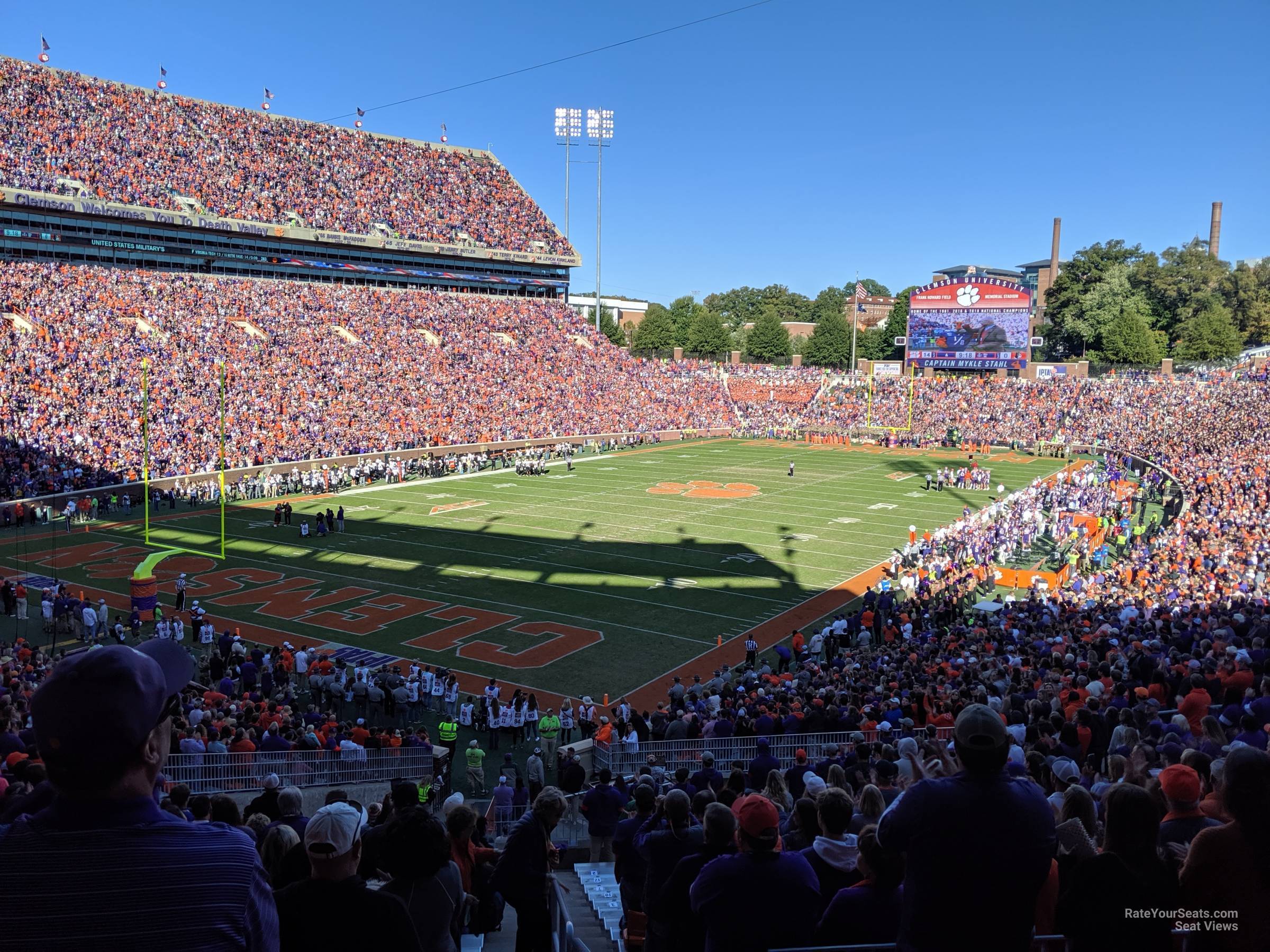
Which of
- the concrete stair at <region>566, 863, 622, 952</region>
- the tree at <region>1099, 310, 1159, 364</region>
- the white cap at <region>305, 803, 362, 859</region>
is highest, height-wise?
the tree at <region>1099, 310, 1159, 364</region>

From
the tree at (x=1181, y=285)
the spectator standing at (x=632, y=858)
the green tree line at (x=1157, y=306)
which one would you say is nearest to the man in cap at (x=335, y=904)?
the spectator standing at (x=632, y=858)

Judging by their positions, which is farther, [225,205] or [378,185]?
[378,185]

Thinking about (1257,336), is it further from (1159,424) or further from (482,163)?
(482,163)

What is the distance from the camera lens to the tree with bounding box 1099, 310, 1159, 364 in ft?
251

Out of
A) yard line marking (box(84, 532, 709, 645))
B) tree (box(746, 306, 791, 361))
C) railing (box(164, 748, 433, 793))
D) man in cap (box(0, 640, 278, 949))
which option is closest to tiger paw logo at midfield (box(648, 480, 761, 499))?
yard line marking (box(84, 532, 709, 645))

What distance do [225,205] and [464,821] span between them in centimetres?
5678

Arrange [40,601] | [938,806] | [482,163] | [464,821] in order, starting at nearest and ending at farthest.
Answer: [938,806]
[464,821]
[40,601]
[482,163]

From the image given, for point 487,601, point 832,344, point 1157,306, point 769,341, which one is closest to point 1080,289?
point 1157,306

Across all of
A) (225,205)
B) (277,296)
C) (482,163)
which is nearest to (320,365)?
(277,296)

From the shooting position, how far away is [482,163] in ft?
250

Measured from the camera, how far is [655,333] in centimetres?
10538

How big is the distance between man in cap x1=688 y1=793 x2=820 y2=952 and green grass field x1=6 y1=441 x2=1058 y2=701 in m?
14.8

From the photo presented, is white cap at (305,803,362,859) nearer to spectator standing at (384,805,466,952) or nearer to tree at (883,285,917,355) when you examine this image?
spectator standing at (384,805,466,952)

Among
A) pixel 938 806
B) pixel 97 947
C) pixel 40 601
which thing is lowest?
pixel 40 601
